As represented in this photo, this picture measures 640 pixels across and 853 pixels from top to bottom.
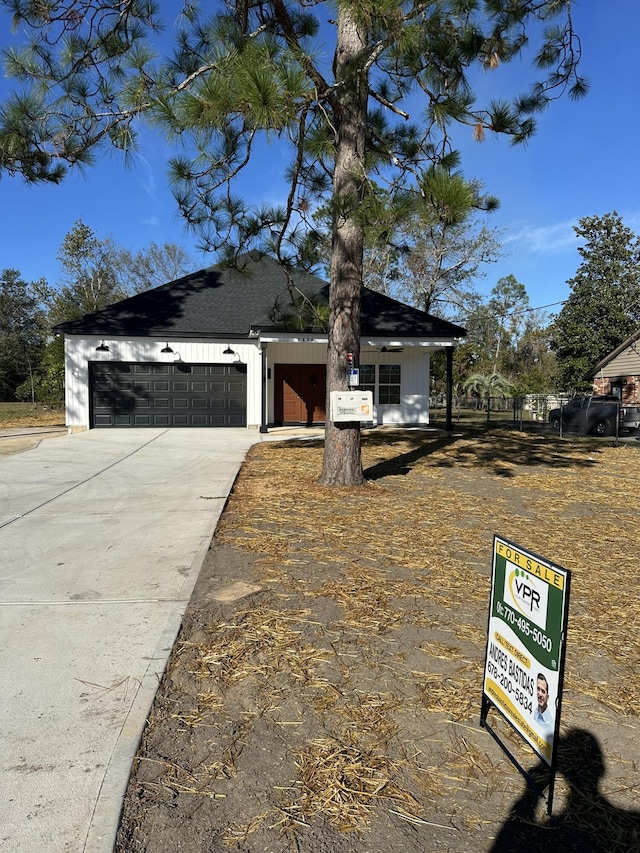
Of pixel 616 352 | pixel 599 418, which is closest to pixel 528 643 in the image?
pixel 599 418

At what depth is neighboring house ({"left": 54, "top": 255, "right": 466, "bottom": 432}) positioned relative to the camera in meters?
16.5

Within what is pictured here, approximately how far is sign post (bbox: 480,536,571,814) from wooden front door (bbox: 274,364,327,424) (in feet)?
53.2

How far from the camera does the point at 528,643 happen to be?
2.14 meters

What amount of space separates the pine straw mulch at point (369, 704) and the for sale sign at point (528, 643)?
24 cm

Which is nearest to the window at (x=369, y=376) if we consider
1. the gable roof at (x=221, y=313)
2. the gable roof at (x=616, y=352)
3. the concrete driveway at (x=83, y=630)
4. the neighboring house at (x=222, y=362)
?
the neighboring house at (x=222, y=362)

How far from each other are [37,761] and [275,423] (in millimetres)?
16526

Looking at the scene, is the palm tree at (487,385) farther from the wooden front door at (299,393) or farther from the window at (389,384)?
the wooden front door at (299,393)

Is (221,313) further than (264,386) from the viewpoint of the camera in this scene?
Yes

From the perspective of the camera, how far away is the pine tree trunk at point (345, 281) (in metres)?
7.23

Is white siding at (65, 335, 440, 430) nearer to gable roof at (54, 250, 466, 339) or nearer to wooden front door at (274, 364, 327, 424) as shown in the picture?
wooden front door at (274, 364, 327, 424)

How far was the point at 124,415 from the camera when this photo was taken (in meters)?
16.9

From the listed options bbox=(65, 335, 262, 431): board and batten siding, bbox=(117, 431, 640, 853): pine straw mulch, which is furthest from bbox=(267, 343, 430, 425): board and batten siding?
bbox=(117, 431, 640, 853): pine straw mulch

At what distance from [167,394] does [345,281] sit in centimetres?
1086

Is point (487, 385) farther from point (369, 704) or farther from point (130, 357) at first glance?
point (369, 704)
